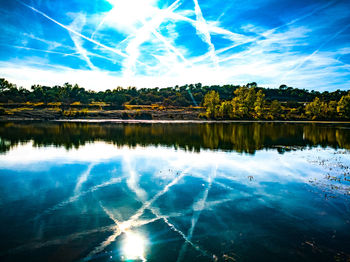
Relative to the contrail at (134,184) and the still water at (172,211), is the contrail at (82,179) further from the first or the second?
the contrail at (134,184)

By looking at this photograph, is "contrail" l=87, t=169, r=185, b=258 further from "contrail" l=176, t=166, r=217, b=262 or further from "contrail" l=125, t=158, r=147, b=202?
"contrail" l=176, t=166, r=217, b=262

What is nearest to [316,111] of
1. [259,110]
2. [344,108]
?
[344,108]

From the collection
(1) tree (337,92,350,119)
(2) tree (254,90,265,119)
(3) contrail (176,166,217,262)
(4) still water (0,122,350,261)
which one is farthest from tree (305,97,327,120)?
(3) contrail (176,166,217,262)

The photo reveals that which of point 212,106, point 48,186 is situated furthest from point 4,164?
point 212,106

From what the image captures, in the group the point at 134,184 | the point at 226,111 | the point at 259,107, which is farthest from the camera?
the point at 259,107

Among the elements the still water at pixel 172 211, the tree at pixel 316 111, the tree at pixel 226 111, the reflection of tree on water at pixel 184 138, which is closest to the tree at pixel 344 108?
the tree at pixel 316 111

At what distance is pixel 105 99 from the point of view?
582ft

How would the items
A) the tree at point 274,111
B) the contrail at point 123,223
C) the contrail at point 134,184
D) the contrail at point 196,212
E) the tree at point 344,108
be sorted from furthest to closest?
the tree at point 274,111 → the tree at point 344,108 → the contrail at point 134,184 → the contrail at point 123,223 → the contrail at point 196,212

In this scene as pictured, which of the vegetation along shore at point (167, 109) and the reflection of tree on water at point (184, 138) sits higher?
Answer: the vegetation along shore at point (167, 109)

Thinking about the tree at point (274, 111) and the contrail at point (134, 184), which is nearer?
the contrail at point (134, 184)

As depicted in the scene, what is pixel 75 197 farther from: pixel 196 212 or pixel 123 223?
pixel 196 212

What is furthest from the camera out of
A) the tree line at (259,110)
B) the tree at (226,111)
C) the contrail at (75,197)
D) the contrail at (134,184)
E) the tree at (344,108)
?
the tree at (344,108)

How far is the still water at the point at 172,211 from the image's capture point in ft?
30.1

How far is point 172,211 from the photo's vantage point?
1276 cm
